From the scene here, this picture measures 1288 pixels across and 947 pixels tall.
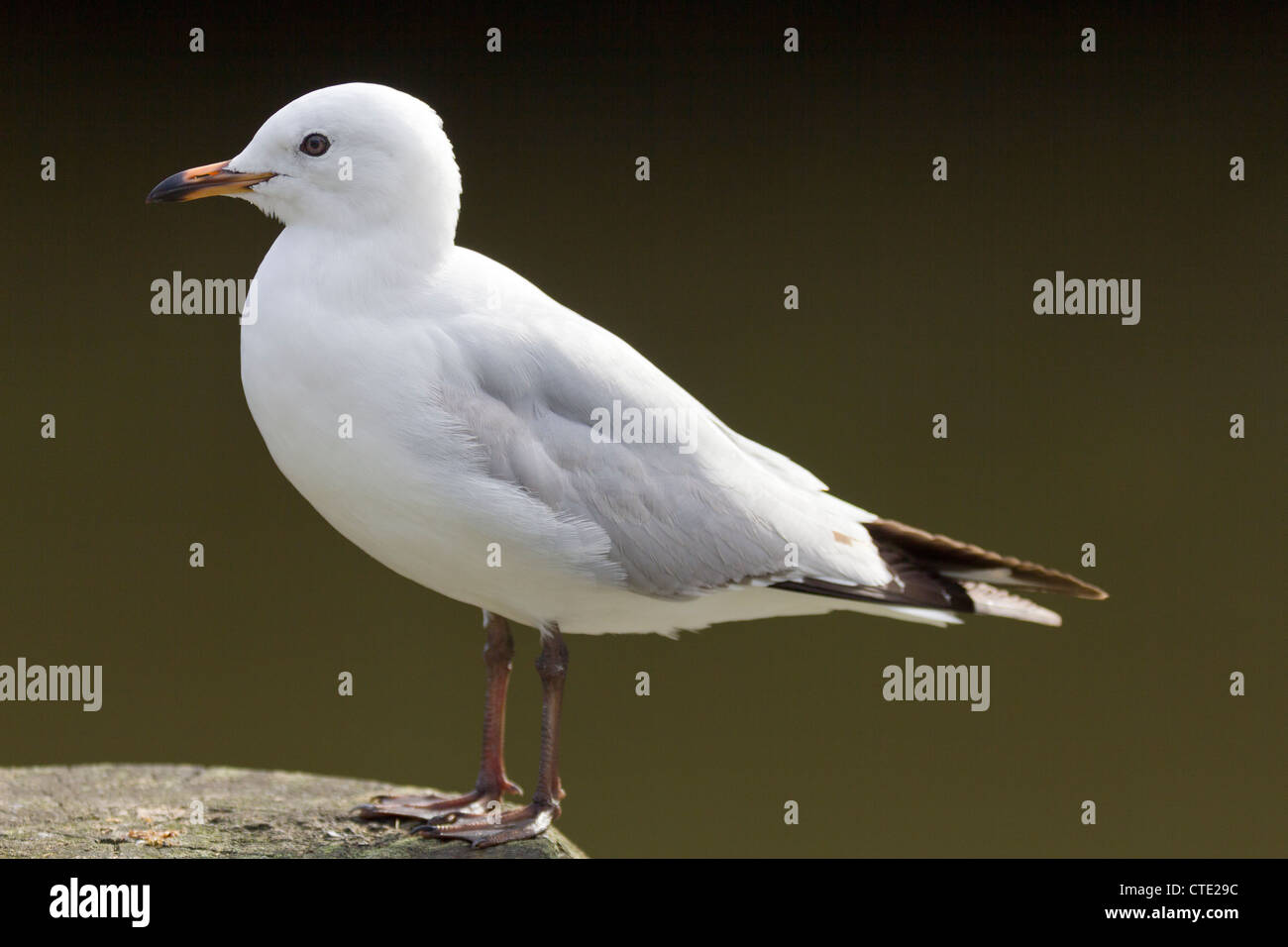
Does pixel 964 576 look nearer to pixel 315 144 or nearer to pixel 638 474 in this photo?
pixel 638 474

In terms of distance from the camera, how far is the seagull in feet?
11.5

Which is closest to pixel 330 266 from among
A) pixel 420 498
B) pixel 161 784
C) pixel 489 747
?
pixel 420 498

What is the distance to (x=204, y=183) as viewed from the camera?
3.62 meters

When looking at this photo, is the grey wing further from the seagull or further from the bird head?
the bird head

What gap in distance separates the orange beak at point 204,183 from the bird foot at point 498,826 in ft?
4.57

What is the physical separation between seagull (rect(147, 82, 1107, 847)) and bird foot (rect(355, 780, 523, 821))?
41mm

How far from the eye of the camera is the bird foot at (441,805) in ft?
13.0

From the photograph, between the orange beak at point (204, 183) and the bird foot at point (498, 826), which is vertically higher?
the orange beak at point (204, 183)

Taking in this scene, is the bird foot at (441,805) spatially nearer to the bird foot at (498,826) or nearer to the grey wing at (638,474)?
the bird foot at (498,826)

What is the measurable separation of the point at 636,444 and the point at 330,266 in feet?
2.37

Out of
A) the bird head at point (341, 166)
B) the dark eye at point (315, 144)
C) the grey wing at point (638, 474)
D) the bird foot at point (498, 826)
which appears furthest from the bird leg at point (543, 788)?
the dark eye at point (315, 144)

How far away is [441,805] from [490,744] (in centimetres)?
17

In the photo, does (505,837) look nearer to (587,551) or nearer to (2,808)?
(587,551)

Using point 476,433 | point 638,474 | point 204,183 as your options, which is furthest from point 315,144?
point 638,474
